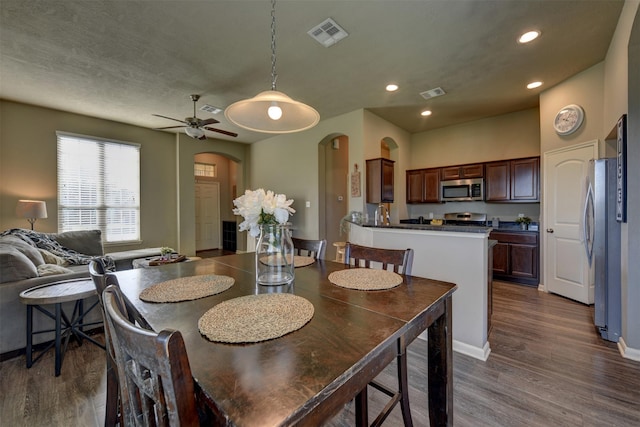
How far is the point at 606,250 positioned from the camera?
241 centimetres

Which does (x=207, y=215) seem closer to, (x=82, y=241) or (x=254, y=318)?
(x=82, y=241)

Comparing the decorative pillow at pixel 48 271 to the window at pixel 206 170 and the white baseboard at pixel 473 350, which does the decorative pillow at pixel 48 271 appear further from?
the window at pixel 206 170

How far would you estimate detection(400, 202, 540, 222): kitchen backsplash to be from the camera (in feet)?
14.9

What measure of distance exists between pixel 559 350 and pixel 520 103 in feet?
12.5

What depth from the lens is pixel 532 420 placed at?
59.1 inches

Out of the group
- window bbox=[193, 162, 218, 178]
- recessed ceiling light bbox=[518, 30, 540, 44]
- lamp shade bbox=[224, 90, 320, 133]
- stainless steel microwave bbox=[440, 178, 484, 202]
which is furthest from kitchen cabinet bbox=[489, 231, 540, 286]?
window bbox=[193, 162, 218, 178]

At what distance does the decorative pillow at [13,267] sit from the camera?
2.15 m

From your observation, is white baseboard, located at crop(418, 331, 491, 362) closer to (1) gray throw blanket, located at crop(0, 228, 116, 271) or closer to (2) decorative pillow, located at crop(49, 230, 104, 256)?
(1) gray throw blanket, located at crop(0, 228, 116, 271)

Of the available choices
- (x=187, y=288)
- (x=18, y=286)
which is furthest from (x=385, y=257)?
(x=18, y=286)

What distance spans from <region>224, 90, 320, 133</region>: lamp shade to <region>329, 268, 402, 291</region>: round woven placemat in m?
1.13

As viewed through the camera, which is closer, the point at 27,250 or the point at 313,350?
the point at 313,350

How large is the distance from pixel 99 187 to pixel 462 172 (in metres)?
6.90

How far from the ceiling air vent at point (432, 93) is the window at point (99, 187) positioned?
18.1ft

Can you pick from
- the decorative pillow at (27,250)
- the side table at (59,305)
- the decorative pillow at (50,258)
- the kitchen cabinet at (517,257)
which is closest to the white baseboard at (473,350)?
the kitchen cabinet at (517,257)
